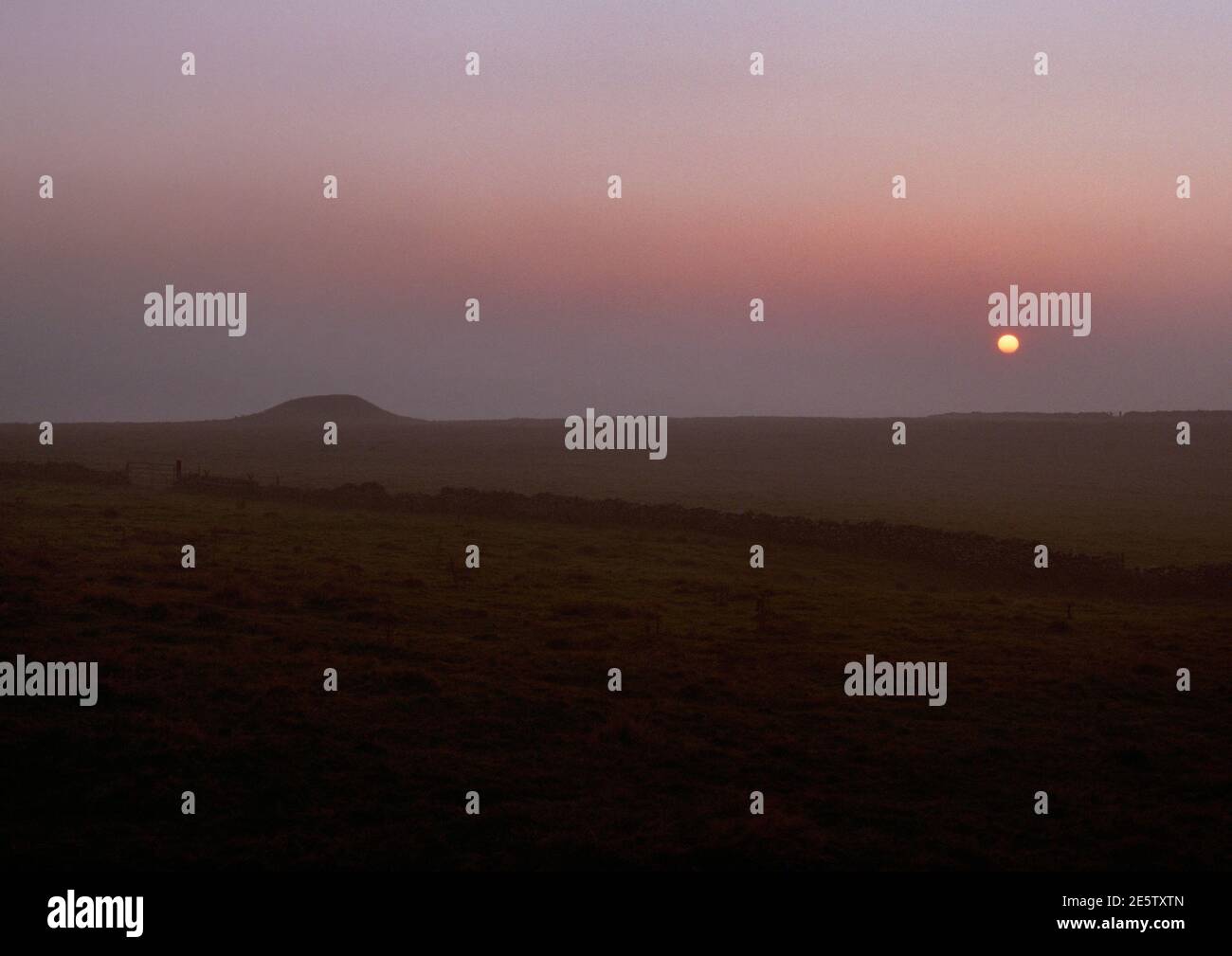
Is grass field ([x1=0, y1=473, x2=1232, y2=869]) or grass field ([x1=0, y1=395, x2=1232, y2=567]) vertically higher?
grass field ([x1=0, y1=395, x2=1232, y2=567])

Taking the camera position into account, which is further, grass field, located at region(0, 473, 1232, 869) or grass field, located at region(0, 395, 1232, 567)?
grass field, located at region(0, 395, 1232, 567)

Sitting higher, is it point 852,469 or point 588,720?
point 852,469

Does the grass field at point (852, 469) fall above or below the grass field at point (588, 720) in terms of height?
above

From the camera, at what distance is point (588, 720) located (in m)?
14.4

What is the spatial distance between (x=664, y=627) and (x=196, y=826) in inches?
477

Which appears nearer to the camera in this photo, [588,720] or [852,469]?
[588,720]

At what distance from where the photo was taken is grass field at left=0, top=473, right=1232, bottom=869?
1039cm

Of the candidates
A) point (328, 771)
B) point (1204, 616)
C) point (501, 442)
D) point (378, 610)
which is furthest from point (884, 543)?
point (501, 442)

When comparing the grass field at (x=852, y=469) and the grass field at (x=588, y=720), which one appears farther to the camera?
the grass field at (x=852, y=469)

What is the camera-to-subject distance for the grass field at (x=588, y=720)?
10391mm
